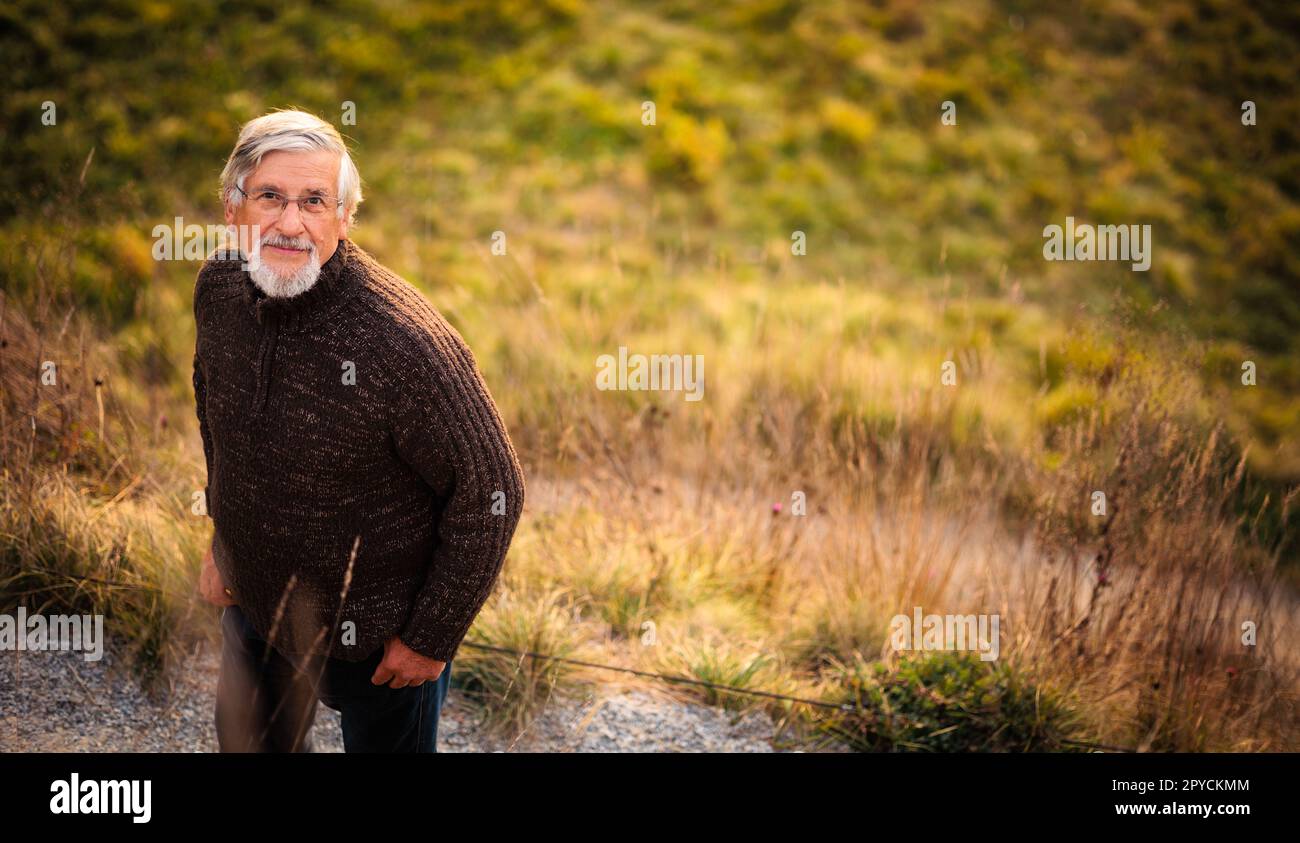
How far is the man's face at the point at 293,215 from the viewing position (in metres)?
1.96

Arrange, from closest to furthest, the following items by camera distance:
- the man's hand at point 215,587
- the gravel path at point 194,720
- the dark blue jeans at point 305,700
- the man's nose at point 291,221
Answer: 1. the man's nose at point 291,221
2. the dark blue jeans at point 305,700
3. the man's hand at point 215,587
4. the gravel path at point 194,720

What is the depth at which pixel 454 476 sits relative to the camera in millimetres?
2020

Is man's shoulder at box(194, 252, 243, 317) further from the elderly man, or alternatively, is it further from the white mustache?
the white mustache

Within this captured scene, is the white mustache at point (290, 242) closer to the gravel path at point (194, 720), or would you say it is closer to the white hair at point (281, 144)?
the white hair at point (281, 144)

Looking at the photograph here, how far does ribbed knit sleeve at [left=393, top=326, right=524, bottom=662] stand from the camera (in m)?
1.96

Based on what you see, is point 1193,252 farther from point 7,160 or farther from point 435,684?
point 7,160

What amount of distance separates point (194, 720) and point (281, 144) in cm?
184

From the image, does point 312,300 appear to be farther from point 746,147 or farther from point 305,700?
point 746,147

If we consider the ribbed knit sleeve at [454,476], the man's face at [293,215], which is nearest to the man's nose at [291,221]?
the man's face at [293,215]

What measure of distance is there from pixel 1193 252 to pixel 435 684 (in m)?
8.59

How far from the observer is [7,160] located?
7090mm

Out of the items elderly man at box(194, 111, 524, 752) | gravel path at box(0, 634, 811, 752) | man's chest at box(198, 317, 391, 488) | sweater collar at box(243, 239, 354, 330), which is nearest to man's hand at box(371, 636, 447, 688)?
elderly man at box(194, 111, 524, 752)

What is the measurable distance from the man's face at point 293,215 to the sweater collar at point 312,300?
0.03 m
